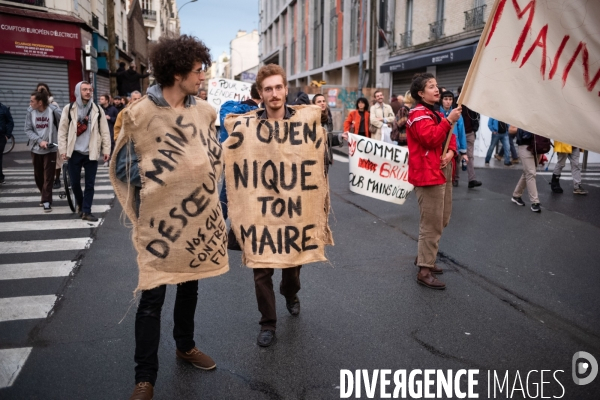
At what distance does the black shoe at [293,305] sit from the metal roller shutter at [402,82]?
863 inches

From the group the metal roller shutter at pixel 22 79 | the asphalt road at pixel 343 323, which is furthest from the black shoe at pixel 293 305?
the metal roller shutter at pixel 22 79

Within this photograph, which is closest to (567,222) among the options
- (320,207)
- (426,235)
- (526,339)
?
(426,235)

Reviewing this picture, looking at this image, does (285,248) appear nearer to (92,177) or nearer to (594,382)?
→ (594,382)

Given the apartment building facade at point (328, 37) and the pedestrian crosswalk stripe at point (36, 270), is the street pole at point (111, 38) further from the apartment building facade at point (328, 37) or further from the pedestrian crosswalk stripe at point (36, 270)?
the pedestrian crosswalk stripe at point (36, 270)

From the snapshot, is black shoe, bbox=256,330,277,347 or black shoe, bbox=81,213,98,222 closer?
black shoe, bbox=256,330,277,347

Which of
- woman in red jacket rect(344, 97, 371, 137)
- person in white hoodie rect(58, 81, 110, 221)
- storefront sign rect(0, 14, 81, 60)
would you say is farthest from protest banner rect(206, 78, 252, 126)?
storefront sign rect(0, 14, 81, 60)

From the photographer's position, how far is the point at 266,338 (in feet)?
12.2

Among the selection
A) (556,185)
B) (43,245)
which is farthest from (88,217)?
(556,185)

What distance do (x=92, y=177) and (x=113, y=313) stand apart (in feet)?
13.2

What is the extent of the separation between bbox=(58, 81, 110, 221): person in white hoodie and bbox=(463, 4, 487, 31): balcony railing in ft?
50.4

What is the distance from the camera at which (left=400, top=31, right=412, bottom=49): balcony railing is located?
80.4 feet

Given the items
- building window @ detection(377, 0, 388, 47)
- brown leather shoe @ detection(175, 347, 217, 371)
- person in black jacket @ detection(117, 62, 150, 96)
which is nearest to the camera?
brown leather shoe @ detection(175, 347, 217, 371)

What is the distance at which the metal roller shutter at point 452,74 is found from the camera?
20.1m

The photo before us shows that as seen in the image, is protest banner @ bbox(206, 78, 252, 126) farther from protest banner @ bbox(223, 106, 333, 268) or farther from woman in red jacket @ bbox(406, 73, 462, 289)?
protest banner @ bbox(223, 106, 333, 268)
